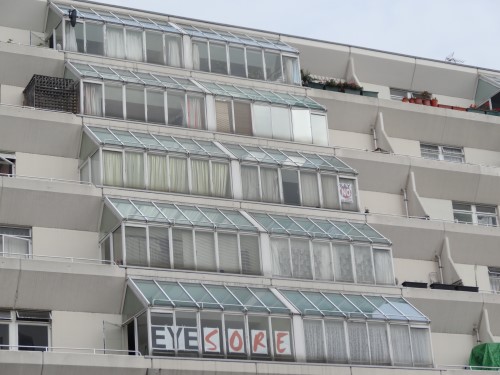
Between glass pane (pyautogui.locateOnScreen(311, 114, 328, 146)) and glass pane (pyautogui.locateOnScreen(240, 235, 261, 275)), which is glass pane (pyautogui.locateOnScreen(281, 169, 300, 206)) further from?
glass pane (pyautogui.locateOnScreen(240, 235, 261, 275))

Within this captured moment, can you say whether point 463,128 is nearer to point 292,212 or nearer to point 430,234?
point 430,234

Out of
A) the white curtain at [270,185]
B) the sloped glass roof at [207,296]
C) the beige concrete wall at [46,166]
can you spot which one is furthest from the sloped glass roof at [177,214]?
the beige concrete wall at [46,166]

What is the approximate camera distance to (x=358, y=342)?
45156 millimetres

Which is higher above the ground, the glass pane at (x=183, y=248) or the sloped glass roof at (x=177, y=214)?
the sloped glass roof at (x=177, y=214)

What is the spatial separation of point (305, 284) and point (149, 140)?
8692 mm

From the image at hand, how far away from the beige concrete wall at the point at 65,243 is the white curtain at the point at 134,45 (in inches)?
402

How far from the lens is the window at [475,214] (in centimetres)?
5631

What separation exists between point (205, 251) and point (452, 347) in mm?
12247

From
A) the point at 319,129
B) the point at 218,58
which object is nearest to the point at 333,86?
the point at 319,129

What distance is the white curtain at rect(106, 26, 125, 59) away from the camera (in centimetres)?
5253

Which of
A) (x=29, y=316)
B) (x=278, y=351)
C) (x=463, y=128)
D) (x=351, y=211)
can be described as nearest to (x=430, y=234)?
(x=351, y=211)

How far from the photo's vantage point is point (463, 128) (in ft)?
192

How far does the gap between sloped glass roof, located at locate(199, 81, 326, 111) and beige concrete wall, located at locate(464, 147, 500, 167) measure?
9.11 m

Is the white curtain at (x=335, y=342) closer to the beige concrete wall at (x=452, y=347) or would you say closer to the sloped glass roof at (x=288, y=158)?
the beige concrete wall at (x=452, y=347)
